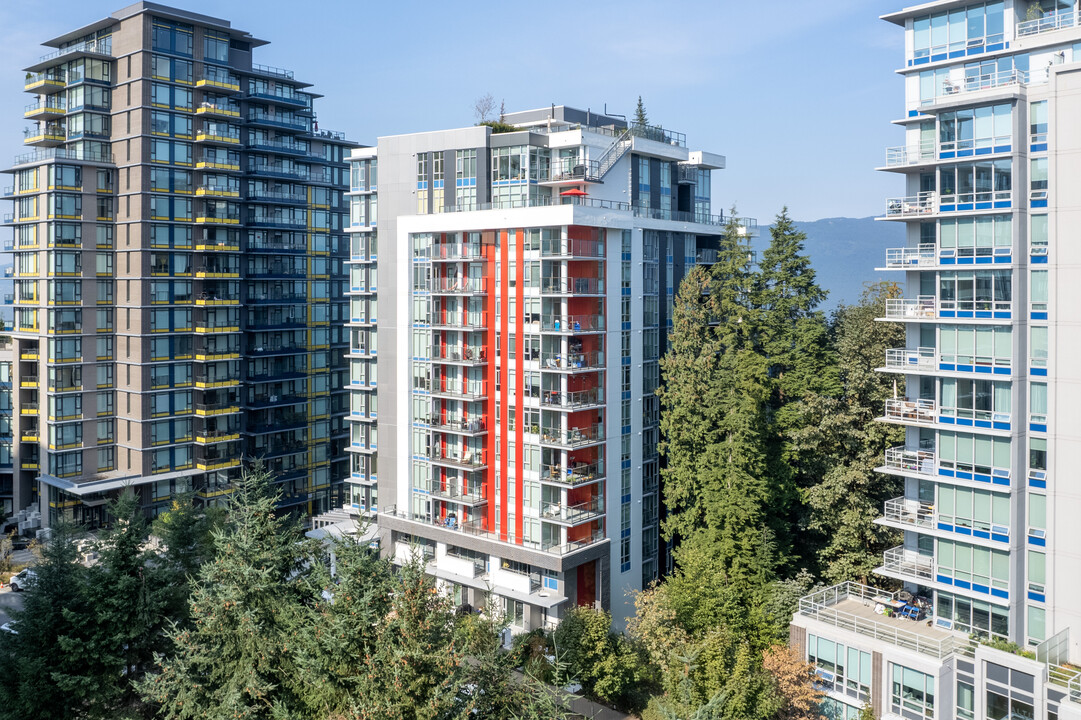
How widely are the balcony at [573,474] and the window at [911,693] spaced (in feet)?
58.1

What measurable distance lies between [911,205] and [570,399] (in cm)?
1977

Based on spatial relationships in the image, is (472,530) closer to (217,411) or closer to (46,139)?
(217,411)

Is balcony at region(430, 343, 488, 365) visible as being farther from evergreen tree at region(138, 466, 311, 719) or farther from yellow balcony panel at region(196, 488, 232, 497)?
yellow balcony panel at region(196, 488, 232, 497)

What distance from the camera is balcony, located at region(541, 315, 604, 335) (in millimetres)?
46844

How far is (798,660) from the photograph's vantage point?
38.5 meters

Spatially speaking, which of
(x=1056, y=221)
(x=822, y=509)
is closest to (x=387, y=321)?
(x=822, y=509)

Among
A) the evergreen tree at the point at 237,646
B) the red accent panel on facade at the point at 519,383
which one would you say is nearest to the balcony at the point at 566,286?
the red accent panel on facade at the point at 519,383

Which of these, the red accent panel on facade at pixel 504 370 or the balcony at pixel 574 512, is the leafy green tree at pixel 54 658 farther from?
the balcony at pixel 574 512

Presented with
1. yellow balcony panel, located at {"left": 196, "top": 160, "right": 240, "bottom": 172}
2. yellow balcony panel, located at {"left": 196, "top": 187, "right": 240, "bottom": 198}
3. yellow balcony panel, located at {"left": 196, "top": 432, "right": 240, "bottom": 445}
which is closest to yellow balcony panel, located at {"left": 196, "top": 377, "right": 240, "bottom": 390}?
yellow balcony panel, located at {"left": 196, "top": 432, "right": 240, "bottom": 445}

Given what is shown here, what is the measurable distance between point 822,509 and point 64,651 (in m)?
35.6

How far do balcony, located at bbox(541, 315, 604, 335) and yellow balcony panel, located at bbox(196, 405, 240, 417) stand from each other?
33276 millimetres

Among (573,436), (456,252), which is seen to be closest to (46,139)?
(456,252)

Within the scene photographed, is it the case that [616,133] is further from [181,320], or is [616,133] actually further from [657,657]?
[181,320]

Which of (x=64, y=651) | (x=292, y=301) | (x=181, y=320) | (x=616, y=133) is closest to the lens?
(x=64, y=651)
